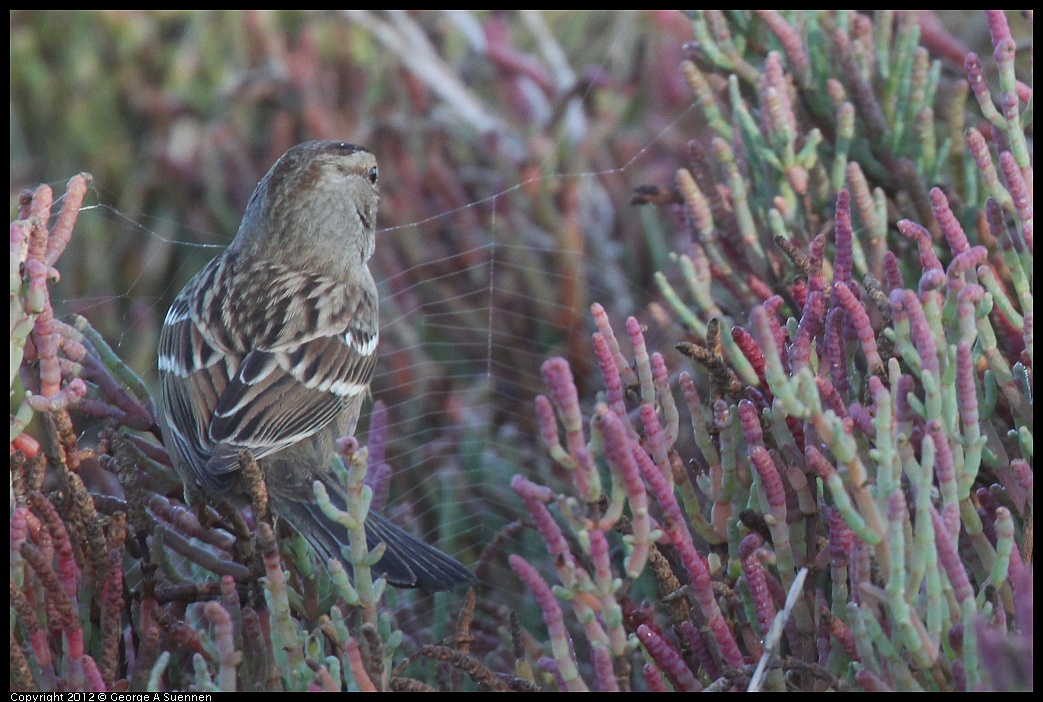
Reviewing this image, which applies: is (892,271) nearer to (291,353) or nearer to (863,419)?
(863,419)

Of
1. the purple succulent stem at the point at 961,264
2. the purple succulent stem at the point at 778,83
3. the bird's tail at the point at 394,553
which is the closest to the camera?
the purple succulent stem at the point at 961,264

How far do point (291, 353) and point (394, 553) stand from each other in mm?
660

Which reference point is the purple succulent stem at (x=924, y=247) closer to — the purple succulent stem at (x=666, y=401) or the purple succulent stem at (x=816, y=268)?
the purple succulent stem at (x=816, y=268)

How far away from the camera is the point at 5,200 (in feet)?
9.39

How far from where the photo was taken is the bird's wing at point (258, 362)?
2240 mm

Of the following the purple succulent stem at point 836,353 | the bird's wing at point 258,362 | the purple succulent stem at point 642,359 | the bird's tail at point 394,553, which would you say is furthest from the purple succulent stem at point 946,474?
the bird's wing at point 258,362

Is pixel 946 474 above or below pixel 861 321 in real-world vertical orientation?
below

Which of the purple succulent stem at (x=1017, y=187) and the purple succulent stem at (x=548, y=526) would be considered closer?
the purple succulent stem at (x=548, y=526)

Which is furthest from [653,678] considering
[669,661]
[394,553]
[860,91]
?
[860,91]

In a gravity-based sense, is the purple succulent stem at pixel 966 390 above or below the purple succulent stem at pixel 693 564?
above

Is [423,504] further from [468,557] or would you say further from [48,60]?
[48,60]

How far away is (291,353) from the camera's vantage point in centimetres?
249

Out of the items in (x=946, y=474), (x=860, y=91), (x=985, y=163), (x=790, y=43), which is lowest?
(x=946, y=474)

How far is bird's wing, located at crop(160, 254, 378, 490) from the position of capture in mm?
2240
